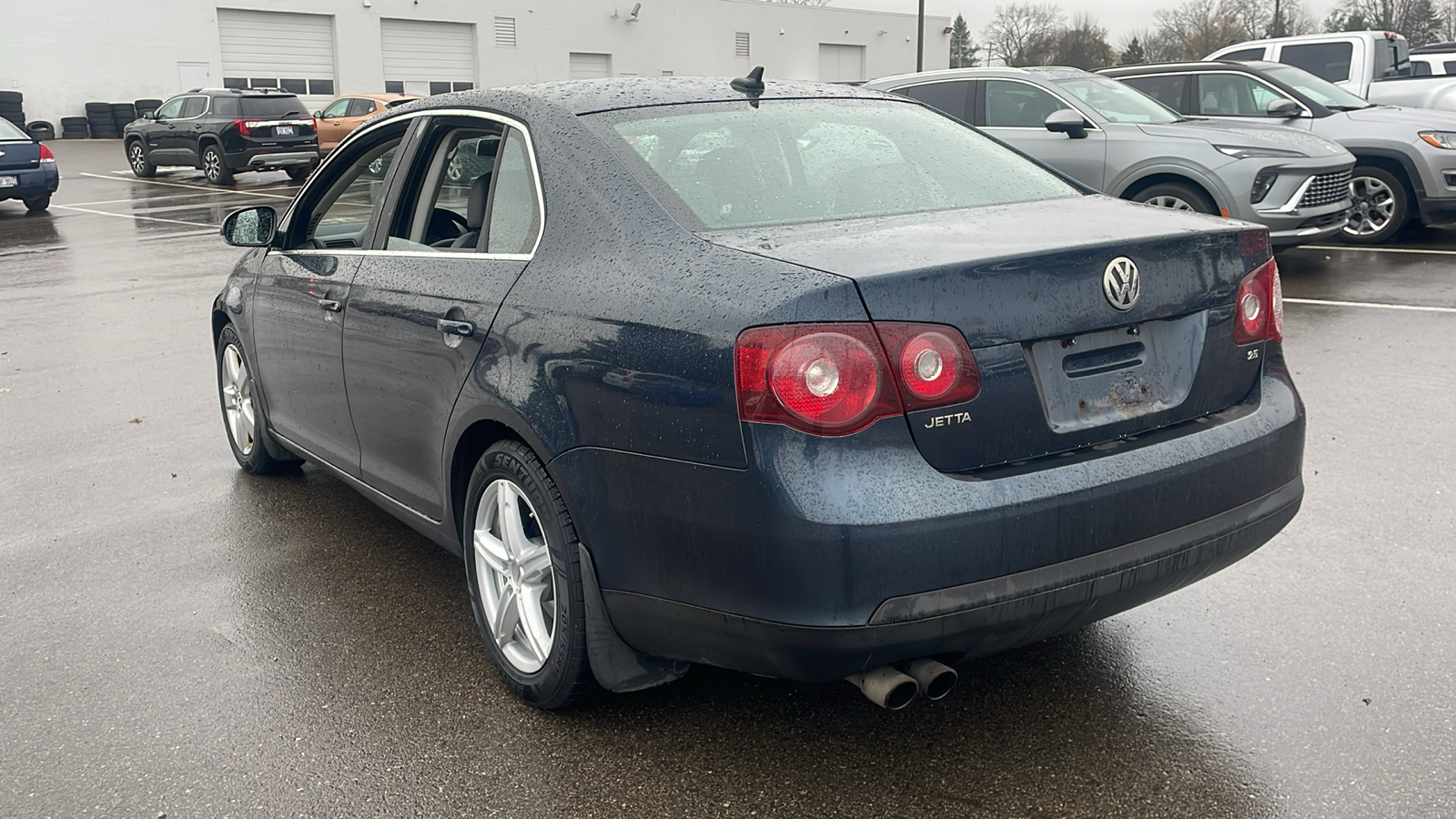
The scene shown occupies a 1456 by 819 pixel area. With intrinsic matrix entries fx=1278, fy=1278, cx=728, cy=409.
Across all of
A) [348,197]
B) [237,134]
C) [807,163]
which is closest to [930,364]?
[807,163]

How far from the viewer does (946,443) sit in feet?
8.59

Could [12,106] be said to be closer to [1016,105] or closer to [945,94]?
[945,94]

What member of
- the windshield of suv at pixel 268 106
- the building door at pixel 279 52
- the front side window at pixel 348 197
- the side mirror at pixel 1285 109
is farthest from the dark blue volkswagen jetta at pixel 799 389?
the building door at pixel 279 52

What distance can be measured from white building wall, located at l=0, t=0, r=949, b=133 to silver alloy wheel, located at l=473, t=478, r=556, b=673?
30.5m

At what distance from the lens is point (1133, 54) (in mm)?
92438

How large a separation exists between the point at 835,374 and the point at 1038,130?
9186 mm

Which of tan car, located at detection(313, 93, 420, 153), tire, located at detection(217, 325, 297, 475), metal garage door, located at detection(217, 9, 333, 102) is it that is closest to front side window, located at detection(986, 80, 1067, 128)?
tire, located at detection(217, 325, 297, 475)

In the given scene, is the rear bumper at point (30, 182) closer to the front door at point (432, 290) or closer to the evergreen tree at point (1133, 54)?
the front door at point (432, 290)

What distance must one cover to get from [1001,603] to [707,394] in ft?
2.44

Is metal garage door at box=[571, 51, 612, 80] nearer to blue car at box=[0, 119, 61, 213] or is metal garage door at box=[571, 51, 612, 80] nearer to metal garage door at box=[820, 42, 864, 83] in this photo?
metal garage door at box=[820, 42, 864, 83]

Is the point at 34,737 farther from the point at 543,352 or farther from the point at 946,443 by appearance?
the point at 946,443

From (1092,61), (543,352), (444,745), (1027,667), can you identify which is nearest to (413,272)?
(543,352)

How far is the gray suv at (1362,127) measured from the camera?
470 inches

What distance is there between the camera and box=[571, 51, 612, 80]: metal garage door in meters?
52.8
